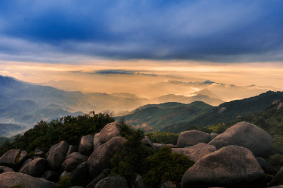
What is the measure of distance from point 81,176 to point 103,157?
3033 millimetres

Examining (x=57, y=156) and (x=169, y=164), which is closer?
(x=169, y=164)

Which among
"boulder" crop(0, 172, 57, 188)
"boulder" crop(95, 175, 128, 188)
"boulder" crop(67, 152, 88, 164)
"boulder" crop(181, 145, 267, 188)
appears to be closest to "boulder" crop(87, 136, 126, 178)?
"boulder" crop(67, 152, 88, 164)

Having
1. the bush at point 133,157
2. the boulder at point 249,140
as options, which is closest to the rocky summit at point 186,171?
the boulder at point 249,140

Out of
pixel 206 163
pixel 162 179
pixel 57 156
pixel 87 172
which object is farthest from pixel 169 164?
pixel 57 156

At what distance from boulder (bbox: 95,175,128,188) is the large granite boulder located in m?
17.6

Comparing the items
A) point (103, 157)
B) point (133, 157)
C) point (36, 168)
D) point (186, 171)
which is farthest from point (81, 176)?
point (186, 171)

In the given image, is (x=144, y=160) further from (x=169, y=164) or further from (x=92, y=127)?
(x=92, y=127)

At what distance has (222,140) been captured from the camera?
21531 mm

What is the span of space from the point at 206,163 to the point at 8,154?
27.7 metres

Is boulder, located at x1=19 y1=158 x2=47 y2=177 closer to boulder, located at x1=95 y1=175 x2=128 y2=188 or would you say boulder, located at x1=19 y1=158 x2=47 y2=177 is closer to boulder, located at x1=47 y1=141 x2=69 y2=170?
boulder, located at x1=47 y1=141 x2=69 y2=170

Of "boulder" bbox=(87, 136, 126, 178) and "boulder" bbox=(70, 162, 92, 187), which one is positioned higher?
"boulder" bbox=(87, 136, 126, 178)

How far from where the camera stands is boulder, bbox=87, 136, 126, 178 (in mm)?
17297

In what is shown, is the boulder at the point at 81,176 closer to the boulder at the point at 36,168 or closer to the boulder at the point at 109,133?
the boulder at the point at 109,133

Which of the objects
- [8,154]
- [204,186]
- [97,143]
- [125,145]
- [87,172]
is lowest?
[8,154]
